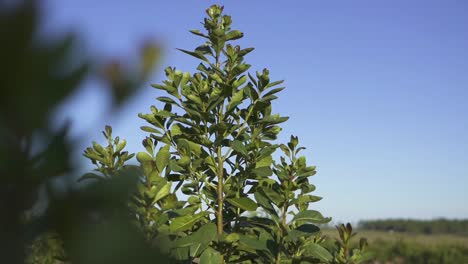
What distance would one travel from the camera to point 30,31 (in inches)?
37.3

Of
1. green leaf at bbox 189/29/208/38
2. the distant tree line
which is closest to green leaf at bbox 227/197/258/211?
green leaf at bbox 189/29/208/38

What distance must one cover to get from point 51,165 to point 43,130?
2.5 inches

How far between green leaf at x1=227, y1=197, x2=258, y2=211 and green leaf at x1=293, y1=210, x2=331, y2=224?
26 centimetres

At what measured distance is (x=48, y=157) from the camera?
0.96m

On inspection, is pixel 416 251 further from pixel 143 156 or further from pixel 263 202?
pixel 143 156

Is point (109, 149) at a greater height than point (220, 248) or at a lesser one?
greater

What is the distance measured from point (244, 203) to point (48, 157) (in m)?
2.22

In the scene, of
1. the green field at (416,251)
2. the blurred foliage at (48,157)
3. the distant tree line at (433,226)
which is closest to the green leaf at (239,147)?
the blurred foliage at (48,157)

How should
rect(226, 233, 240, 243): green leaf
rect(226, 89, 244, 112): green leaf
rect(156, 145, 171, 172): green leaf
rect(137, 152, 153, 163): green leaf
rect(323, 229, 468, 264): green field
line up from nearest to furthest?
rect(156, 145, 171, 172): green leaf → rect(137, 152, 153, 163): green leaf → rect(226, 233, 240, 243): green leaf → rect(226, 89, 244, 112): green leaf → rect(323, 229, 468, 264): green field

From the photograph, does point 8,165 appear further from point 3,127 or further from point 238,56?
point 238,56

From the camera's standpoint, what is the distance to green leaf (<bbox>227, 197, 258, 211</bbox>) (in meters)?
3.09

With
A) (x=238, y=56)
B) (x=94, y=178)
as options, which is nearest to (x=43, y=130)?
(x=94, y=178)

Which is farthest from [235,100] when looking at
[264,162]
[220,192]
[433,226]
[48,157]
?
[433,226]

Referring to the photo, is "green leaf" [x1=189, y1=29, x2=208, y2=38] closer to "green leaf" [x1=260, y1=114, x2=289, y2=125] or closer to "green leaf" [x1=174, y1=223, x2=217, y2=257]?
"green leaf" [x1=260, y1=114, x2=289, y2=125]
